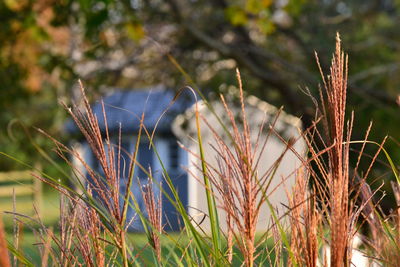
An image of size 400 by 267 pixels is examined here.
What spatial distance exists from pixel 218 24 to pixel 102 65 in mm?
2035

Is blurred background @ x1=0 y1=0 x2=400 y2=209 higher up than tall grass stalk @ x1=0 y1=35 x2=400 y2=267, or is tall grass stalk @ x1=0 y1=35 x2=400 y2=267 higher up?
blurred background @ x1=0 y1=0 x2=400 y2=209

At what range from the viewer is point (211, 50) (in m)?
10.2

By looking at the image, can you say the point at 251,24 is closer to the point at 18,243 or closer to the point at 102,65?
the point at 102,65

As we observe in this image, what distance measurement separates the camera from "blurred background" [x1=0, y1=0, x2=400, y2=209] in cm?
794

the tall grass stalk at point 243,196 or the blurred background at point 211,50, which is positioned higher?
the blurred background at point 211,50

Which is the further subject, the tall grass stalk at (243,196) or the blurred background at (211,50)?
the blurred background at (211,50)

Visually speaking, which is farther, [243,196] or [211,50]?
[211,50]

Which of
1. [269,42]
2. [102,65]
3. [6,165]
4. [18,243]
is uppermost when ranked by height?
[6,165]

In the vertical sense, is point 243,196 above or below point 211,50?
below

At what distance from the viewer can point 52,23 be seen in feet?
25.9

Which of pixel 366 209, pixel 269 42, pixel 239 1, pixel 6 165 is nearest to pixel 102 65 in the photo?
pixel 269 42

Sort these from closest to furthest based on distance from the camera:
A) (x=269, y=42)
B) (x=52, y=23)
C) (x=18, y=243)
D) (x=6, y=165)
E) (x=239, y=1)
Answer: (x=18, y=243), (x=52, y=23), (x=269, y=42), (x=239, y=1), (x=6, y=165)

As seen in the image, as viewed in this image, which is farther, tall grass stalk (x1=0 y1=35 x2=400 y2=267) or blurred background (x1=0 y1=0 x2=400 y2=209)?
blurred background (x1=0 y1=0 x2=400 y2=209)

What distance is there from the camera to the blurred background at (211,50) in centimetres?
794
